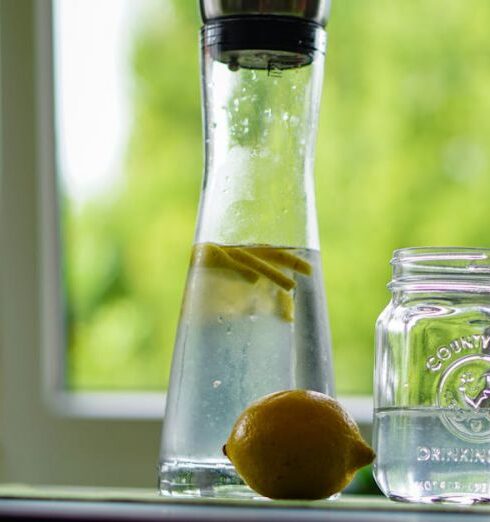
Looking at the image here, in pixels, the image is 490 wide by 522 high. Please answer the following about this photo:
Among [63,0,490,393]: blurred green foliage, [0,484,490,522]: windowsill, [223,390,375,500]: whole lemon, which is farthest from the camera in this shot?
[63,0,490,393]: blurred green foliage

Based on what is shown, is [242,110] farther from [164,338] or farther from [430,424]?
[164,338]

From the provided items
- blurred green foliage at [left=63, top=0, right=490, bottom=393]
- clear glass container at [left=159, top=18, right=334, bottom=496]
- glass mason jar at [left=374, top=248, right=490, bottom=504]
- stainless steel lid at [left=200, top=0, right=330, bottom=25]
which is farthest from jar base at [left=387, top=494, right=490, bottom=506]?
blurred green foliage at [left=63, top=0, right=490, bottom=393]

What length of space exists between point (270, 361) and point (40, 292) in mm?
1029

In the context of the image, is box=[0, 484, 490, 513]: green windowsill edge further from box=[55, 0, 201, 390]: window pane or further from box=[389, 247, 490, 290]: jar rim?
box=[55, 0, 201, 390]: window pane

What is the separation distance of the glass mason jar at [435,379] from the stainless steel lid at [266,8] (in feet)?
0.54

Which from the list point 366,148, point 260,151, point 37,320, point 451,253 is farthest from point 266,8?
point 37,320

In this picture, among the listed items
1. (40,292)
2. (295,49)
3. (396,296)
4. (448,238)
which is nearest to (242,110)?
(295,49)

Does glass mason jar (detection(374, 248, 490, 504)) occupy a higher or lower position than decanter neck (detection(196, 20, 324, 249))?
lower

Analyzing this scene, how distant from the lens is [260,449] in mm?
667

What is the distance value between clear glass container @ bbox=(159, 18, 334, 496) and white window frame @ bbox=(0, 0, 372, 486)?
36.4 inches

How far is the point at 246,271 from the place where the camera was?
0.74 metres

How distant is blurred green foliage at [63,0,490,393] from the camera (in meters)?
1.62

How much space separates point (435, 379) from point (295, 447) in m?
0.10

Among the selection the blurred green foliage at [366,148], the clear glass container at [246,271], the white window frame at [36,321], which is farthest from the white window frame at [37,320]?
the clear glass container at [246,271]
